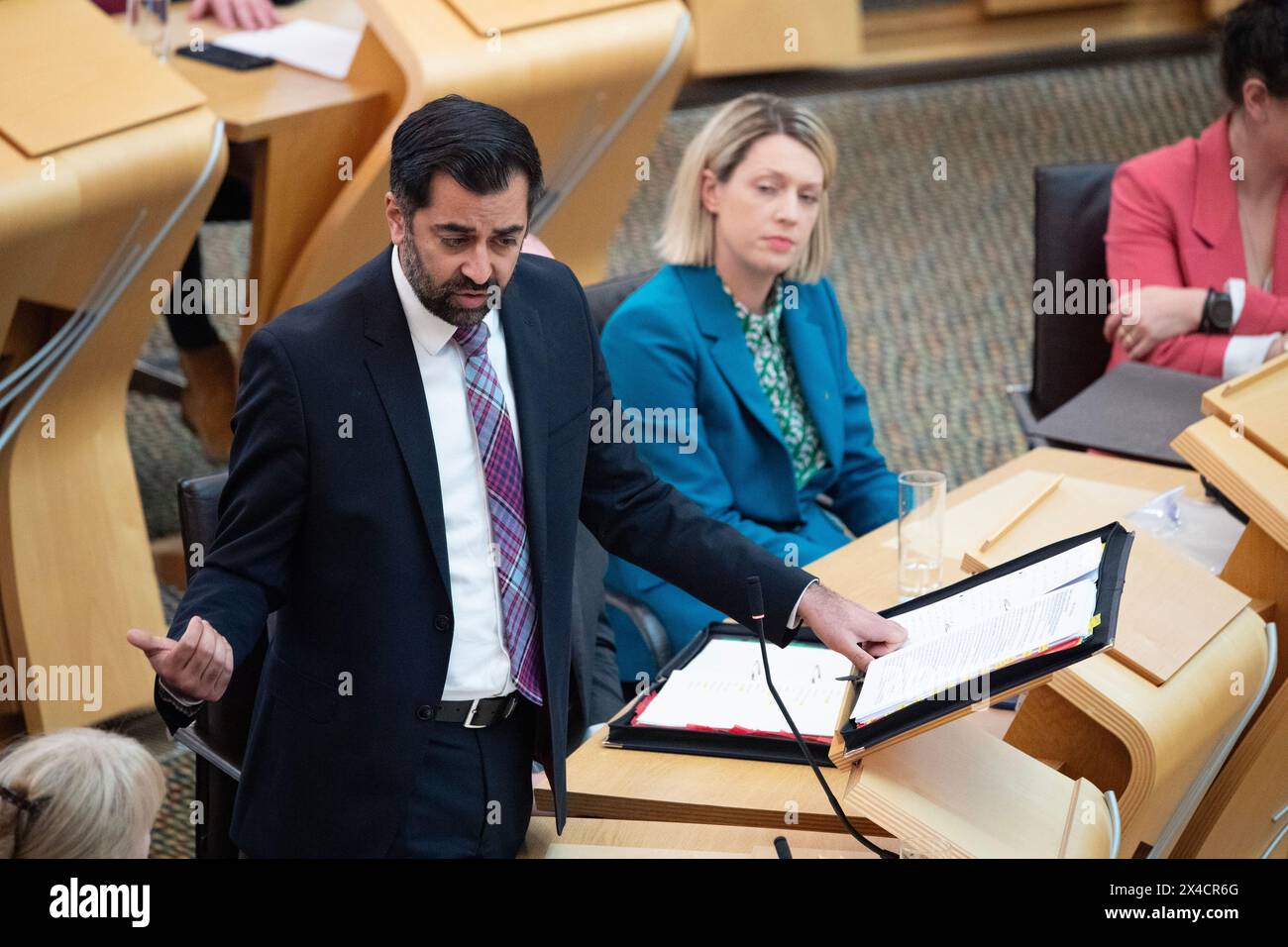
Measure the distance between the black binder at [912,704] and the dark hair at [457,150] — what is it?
0.64 m

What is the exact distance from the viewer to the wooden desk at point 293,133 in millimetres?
3312

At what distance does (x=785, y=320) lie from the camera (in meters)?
2.81

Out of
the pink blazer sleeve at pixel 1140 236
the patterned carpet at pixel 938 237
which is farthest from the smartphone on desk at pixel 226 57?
the pink blazer sleeve at pixel 1140 236

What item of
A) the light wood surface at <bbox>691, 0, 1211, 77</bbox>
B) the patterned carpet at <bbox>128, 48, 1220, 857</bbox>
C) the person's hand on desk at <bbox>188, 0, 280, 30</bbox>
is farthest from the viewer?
the light wood surface at <bbox>691, 0, 1211, 77</bbox>

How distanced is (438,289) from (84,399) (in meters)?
1.75

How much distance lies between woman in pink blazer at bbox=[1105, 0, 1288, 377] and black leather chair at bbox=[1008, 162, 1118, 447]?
0.26ft

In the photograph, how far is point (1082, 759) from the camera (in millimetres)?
1781

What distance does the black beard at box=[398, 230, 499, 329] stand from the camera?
5.05 feet

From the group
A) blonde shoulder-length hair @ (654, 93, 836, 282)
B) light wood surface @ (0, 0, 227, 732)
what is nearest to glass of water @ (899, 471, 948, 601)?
blonde shoulder-length hair @ (654, 93, 836, 282)

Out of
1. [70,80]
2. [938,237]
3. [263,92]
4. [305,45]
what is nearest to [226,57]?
[305,45]

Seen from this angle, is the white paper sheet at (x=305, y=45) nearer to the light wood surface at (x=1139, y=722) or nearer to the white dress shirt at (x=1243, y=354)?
the white dress shirt at (x=1243, y=354)

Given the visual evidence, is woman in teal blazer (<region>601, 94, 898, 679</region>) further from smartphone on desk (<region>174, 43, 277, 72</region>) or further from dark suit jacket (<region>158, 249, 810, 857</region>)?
smartphone on desk (<region>174, 43, 277, 72</region>)

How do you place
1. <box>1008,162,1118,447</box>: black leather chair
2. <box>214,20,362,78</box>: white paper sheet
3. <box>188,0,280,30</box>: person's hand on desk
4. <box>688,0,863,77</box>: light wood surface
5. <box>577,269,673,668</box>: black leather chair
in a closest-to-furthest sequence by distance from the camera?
<box>577,269,673,668</box>: black leather chair
<box>1008,162,1118,447</box>: black leather chair
<box>214,20,362,78</box>: white paper sheet
<box>188,0,280,30</box>: person's hand on desk
<box>688,0,863,77</box>: light wood surface

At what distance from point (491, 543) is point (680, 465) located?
0.95 metres
